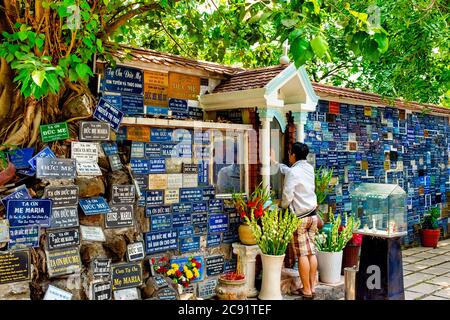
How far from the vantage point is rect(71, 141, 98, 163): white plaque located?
13.6 ft

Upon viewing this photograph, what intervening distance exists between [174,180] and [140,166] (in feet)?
1.55

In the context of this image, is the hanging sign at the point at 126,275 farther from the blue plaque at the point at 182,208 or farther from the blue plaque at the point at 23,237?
the blue plaque at the point at 182,208

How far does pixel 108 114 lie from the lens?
453 centimetres

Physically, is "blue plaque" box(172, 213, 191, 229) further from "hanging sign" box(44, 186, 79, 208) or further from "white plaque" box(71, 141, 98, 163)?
"hanging sign" box(44, 186, 79, 208)

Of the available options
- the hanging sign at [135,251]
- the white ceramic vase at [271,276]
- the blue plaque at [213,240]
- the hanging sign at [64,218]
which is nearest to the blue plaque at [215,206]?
the blue plaque at [213,240]

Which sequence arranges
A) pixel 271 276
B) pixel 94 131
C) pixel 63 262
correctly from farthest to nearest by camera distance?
pixel 271 276, pixel 94 131, pixel 63 262

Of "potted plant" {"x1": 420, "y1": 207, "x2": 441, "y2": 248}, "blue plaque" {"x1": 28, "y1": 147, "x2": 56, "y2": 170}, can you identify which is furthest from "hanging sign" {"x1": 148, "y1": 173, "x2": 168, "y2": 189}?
"potted plant" {"x1": 420, "y1": 207, "x2": 441, "y2": 248}

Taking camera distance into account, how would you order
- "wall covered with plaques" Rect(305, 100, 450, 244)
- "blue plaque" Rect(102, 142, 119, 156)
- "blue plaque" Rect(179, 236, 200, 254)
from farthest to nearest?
"wall covered with plaques" Rect(305, 100, 450, 244) < "blue plaque" Rect(179, 236, 200, 254) < "blue plaque" Rect(102, 142, 119, 156)

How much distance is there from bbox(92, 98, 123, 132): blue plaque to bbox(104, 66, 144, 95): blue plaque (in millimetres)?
676

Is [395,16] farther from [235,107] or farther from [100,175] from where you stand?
[100,175]

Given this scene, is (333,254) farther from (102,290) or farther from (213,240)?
(102,290)

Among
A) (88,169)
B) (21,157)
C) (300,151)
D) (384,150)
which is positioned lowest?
(88,169)

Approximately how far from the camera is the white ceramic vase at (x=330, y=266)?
239 inches

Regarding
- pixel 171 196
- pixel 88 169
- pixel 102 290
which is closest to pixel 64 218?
pixel 88 169
